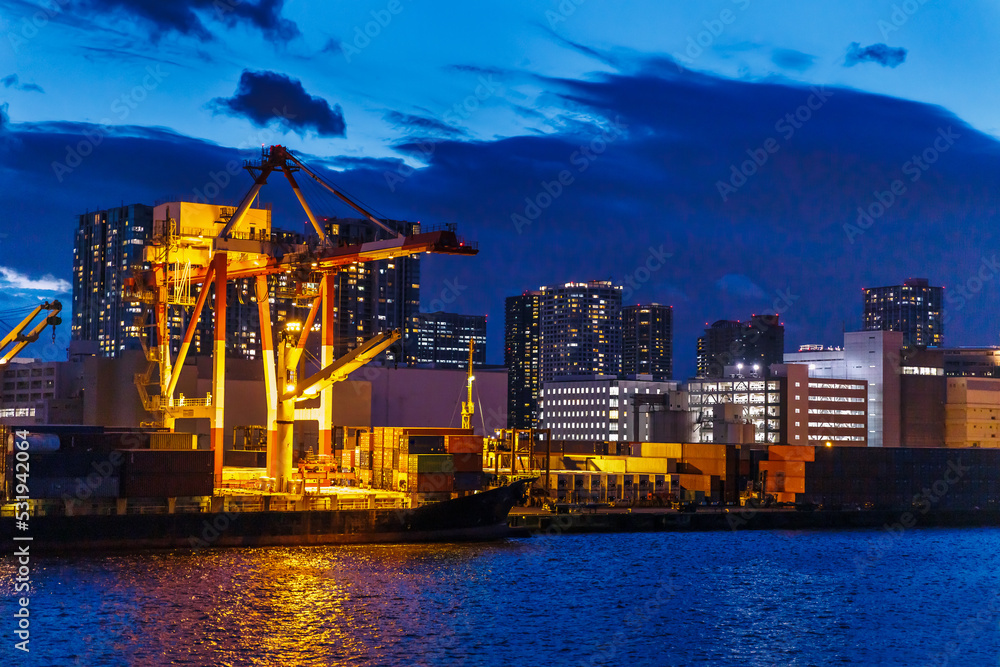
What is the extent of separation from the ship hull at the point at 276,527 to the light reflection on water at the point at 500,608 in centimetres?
119

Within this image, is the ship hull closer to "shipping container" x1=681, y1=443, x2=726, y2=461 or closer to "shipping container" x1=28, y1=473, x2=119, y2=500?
"shipping container" x1=28, y1=473, x2=119, y2=500

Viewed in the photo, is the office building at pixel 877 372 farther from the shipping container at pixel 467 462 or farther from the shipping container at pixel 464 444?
the shipping container at pixel 467 462

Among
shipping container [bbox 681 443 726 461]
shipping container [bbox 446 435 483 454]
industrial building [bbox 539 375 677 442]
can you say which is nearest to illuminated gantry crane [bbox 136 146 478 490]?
shipping container [bbox 446 435 483 454]

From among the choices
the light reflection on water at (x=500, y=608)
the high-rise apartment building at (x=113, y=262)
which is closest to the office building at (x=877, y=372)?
the light reflection on water at (x=500, y=608)

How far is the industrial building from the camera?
579 feet

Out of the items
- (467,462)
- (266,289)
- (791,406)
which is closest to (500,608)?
(467,462)

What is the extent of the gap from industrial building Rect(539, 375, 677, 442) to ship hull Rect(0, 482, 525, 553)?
10904 cm

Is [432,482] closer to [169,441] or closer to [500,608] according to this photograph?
[169,441]

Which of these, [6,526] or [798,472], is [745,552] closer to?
[798,472]

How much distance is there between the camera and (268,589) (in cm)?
4562

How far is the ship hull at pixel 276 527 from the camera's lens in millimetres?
53094

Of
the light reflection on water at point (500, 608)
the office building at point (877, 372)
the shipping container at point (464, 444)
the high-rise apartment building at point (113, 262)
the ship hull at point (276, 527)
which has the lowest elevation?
the light reflection on water at point (500, 608)

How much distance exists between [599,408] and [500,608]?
457ft

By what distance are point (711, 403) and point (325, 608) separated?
12404cm
